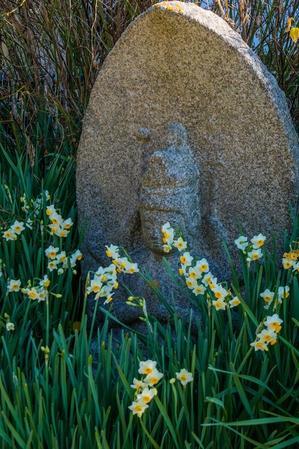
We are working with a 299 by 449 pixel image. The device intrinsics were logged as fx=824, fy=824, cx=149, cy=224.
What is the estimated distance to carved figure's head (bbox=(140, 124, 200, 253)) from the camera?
2.40m

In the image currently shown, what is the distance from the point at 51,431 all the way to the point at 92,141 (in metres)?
1.15

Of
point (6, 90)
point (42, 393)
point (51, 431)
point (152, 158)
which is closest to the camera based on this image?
point (51, 431)

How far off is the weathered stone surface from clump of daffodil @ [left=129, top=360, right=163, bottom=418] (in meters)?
0.63

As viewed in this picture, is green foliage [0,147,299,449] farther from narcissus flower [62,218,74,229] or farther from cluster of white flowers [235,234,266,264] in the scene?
narcissus flower [62,218,74,229]

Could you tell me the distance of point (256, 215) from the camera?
250cm

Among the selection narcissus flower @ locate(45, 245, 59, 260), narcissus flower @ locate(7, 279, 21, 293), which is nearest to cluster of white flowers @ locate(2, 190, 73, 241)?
narcissus flower @ locate(45, 245, 59, 260)

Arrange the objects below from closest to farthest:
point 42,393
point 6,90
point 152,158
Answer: point 42,393, point 152,158, point 6,90

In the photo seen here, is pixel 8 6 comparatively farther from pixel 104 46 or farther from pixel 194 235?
pixel 194 235

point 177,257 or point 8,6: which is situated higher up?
point 8,6

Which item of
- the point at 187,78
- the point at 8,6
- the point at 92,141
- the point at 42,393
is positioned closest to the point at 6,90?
the point at 8,6

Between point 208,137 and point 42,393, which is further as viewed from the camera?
point 208,137

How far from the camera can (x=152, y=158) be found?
240 cm

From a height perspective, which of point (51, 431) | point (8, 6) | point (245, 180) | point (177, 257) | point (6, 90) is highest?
point (8, 6)

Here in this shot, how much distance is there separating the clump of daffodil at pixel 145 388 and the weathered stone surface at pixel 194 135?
63cm
